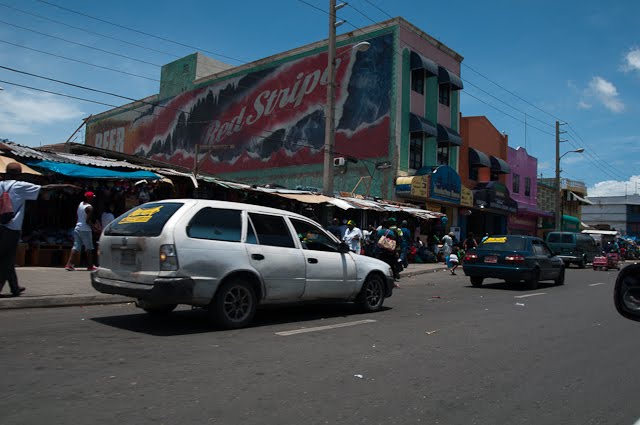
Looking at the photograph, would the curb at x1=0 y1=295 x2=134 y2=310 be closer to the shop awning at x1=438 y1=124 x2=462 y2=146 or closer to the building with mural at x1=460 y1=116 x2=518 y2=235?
the shop awning at x1=438 y1=124 x2=462 y2=146

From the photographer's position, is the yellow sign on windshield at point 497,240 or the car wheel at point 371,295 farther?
the yellow sign on windshield at point 497,240

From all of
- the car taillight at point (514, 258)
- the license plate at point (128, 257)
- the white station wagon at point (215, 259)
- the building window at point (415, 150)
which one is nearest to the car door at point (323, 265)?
the white station wagon at point (215, 259)

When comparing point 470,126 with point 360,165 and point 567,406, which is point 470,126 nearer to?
point 360,165

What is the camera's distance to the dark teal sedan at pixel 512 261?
545 inches

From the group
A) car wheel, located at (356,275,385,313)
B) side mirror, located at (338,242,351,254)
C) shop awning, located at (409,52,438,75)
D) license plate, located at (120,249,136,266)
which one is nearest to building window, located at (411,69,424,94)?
shop awning, located at (409,52,438,75)

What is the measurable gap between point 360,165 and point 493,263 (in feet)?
46.6

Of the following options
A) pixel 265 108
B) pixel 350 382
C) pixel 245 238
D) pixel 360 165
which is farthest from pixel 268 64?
pixel 350 382

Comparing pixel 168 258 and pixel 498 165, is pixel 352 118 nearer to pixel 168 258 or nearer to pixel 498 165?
pixel 498 165

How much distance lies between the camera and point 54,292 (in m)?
8.68

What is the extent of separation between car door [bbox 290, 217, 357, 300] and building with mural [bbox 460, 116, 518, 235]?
2411cm

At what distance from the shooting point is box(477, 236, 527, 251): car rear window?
47.0ft

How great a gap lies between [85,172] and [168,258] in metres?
8.64

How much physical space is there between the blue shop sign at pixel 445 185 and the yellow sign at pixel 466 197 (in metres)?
0.53

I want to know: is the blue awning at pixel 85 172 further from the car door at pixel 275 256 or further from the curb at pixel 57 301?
the car door at pixel 275 256
